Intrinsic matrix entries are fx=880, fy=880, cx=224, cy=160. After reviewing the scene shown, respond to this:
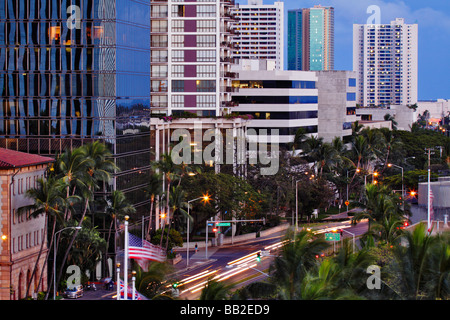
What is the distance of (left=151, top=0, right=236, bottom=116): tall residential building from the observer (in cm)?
11306

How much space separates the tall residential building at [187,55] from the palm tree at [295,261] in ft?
237

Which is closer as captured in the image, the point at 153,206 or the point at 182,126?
the point at 153,206

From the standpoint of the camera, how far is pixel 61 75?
267ft

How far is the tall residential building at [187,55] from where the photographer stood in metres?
113

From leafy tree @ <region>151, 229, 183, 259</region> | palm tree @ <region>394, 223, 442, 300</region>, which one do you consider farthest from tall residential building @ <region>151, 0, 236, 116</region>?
palm tree @ <region>394, 223, 442, 300</region>

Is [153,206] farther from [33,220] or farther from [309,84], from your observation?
[309,84]

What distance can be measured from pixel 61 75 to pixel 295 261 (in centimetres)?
4635

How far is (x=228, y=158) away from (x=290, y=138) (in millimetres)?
31503

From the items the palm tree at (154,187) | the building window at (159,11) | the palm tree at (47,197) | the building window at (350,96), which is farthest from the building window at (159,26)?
the building window at (350,96)

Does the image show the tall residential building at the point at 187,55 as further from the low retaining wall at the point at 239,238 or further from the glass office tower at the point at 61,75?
the glass office tower at the point at 61,75

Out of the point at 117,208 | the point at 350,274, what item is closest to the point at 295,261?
the point at 350,274

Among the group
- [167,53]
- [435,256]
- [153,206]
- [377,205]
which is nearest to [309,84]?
[167,53]
